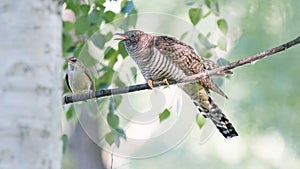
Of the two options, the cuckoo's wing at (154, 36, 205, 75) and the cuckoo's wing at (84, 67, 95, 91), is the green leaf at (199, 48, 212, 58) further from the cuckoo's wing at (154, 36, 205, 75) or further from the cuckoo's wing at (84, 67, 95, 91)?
the cuckoo's wing at (84, 67, 95, 91)

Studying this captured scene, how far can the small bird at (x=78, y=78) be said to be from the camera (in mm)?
1930

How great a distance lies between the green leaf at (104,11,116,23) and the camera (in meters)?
1.87

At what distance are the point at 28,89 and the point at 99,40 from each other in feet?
3.83

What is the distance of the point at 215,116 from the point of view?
78.3 inches

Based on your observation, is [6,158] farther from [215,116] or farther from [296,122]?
[296,122]

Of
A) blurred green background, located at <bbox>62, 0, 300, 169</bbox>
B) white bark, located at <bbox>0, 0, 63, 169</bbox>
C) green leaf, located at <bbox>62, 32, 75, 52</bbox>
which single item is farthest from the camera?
blurred green background, located at <bbox>62, 0, 300, 169</bbox>

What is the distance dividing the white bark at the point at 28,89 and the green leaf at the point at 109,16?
3.64ft

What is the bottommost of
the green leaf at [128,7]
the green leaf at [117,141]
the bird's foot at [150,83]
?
the green leaf at [117,141]

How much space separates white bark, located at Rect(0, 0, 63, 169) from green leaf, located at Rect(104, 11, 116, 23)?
111 cm

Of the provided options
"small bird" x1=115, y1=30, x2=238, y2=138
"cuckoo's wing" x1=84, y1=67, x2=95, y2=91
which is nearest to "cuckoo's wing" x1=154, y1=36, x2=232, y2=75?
"small bird" x1=115, y1=30, x2=238, y2=138

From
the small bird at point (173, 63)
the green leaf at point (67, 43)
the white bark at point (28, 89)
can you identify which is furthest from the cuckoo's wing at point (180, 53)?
the white bark at point (28, 89)

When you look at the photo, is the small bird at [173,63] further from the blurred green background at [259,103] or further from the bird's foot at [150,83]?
the blurred green background at [259,103]

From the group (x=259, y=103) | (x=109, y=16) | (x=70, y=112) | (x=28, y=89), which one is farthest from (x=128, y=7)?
(x=259, y=103)

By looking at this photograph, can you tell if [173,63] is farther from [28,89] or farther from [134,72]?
[28,89]
